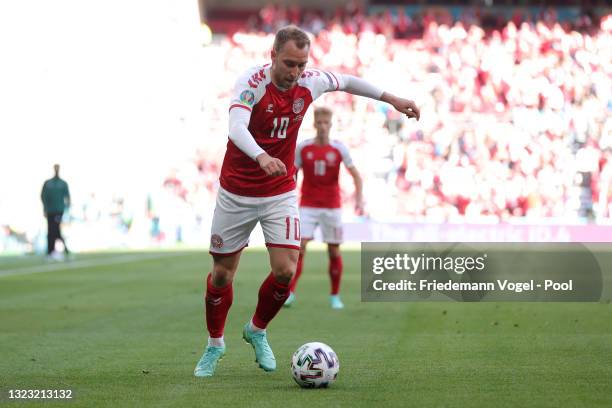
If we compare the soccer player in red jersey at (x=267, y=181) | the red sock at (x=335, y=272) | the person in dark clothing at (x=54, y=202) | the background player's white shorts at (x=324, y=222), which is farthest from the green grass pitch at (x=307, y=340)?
the person in dark clothing at (x=54, y=202)

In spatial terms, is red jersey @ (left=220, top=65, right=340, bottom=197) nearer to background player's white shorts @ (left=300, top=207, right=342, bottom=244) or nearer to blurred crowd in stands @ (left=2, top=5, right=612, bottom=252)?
background player's white shorts @ (left=300, top=207, right=342, bottom=244)

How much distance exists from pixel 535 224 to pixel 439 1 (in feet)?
66.1

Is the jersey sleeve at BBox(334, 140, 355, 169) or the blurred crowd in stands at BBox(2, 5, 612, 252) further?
the blurred crowd in stands at BBox(2, 5, 612, 252)

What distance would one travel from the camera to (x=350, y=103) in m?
39.3

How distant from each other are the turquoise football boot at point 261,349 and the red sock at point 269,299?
72mm

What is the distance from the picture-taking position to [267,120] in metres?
7.79

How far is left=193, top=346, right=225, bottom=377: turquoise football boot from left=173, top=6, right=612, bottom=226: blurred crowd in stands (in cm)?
2680

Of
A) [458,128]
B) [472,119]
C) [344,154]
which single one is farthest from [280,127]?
[472,119]

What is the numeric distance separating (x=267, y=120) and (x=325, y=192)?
7186 mm

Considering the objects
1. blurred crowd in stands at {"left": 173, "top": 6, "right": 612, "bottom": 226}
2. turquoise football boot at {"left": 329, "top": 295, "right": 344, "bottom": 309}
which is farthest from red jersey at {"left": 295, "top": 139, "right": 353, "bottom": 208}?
blurred crowd in stands at {"left": 173, "top": 6, "right": 612, "bottom": 226}

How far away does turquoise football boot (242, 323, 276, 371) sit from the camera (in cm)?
816

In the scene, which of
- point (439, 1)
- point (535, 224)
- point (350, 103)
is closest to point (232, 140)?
point (535, 224)

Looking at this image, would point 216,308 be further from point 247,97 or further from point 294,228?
point 247,97

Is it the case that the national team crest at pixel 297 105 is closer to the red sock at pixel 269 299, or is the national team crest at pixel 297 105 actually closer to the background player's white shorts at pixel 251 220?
the background player's white shorts at pixel 251 220
